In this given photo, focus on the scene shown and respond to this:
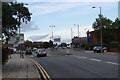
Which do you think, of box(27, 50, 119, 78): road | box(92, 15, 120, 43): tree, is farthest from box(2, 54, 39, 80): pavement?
box(92, 15, 120, 43): tree

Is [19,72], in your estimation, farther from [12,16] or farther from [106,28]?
[106,28]

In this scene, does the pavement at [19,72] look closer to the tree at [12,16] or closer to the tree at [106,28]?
the tree at [12,16]

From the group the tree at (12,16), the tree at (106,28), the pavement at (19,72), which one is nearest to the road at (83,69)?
the pavement at (19,72)

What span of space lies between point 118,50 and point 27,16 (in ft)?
128

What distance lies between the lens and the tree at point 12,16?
19.3 meters

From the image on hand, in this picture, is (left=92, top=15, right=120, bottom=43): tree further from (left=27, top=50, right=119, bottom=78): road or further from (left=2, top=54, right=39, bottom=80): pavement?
(left=2, top=54, right=39, bottom=80): pavement

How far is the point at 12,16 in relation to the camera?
2081 cm

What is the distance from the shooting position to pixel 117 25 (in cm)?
9512

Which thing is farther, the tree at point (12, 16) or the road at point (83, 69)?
the tree at point (12, 16)

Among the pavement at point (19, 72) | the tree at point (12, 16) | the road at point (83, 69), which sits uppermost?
the tree at point (12, 16)

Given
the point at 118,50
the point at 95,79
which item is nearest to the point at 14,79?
the point at 95,79

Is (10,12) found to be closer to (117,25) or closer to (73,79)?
(73,79)

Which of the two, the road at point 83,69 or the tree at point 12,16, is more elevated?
the tree at point 12,16

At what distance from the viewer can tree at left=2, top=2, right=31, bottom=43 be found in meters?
19.3
